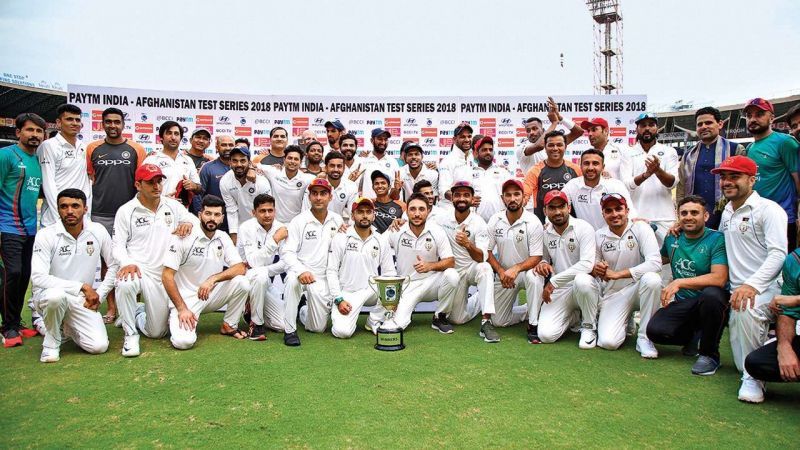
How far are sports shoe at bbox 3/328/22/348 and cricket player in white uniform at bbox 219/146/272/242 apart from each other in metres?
2.51

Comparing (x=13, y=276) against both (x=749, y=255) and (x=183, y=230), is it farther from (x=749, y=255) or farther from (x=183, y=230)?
(x=749, y=255)

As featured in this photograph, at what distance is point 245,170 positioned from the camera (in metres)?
6.73

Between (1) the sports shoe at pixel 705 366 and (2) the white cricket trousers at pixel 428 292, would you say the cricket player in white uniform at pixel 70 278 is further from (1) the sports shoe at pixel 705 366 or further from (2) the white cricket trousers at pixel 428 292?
(1) the sports shoe at pixel 705 366

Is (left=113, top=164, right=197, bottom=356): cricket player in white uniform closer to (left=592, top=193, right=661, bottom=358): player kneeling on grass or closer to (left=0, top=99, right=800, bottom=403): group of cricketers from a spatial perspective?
(left=0, top=99, right=800, bottom=403): group of cricketers

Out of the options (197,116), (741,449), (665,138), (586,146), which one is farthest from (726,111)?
(741,449)

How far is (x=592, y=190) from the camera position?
20.2 ft

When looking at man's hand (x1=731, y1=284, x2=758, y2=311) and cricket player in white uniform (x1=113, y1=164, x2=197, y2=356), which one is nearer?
man's hand (x1=731, y1=284, x2=758, y2=311)

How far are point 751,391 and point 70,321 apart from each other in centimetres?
549

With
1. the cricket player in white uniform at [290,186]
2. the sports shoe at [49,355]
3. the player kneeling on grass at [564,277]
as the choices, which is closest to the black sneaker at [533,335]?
the player kneeling on grass at [564,277]

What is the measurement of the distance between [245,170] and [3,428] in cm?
401

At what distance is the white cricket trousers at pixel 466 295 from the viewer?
5.69 meters

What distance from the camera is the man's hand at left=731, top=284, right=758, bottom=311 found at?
4.05 meters

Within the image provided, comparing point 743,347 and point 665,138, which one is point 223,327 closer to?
point 743,347

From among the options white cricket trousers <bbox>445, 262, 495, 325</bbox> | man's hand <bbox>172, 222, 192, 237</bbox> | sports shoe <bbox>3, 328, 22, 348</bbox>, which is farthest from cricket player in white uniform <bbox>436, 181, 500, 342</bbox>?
sports shoe <bbox>3, 328, 22, 348</bbox>
